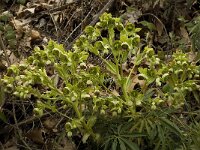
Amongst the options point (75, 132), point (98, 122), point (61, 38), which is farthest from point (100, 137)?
point (61, 38)

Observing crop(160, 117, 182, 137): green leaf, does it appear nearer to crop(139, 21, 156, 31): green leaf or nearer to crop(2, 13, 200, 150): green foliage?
crop(2, 13, 200, 150): green foliage

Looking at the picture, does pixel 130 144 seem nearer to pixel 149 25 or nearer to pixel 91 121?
pixel 91 121

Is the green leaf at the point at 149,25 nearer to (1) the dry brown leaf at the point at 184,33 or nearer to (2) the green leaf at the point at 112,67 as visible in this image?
(1) the dry brown leaf at the point at 184,33

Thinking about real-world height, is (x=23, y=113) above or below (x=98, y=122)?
below

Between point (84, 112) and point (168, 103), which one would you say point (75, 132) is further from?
point (168, 103)

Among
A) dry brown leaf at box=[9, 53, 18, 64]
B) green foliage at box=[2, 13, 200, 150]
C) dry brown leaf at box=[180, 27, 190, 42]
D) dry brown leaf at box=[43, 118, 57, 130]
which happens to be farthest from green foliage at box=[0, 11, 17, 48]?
dry brown leaf at box=[180, 27, 190, 42]

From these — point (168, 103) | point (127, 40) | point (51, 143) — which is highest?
point (127, 40)

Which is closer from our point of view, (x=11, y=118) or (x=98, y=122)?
(x=98, y=122)

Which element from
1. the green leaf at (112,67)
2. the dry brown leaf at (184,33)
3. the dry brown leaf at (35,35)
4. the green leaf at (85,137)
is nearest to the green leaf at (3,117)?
the green leaf at (85,137)

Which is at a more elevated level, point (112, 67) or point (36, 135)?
point (112, 67)

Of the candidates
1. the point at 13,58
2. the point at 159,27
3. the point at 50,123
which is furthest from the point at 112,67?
the point at 159,27

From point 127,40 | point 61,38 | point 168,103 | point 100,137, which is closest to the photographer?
point 127,40
